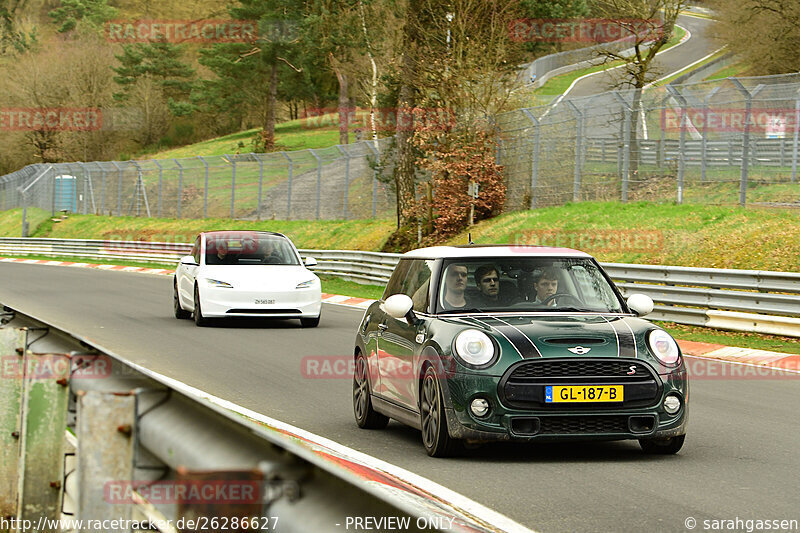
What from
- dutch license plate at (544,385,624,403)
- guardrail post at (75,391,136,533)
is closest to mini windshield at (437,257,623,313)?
dutch license plate at (544,385,624,403)

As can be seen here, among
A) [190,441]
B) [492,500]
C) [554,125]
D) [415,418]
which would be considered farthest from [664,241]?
[190,441]

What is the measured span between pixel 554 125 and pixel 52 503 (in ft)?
87.8

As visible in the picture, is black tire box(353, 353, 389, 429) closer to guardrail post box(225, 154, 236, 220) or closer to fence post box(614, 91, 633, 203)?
fence post box(614, 91, 633, 203)

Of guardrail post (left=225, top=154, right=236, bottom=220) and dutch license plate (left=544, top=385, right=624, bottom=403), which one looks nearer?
dutch license plate (left=544, top=385, right=624, bottom=403)

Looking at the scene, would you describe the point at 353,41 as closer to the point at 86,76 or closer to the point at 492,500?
the point at 86,76

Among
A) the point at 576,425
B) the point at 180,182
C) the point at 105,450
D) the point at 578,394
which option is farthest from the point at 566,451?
the point at 180,182

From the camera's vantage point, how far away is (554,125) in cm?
3042

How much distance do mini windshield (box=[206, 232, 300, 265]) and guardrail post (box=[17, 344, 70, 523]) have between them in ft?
49.3

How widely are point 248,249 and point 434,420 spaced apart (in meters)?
12.4

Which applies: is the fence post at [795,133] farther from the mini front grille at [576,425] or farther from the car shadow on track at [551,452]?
the mini front grille at [576,425]

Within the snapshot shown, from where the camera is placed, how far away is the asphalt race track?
6484 mm

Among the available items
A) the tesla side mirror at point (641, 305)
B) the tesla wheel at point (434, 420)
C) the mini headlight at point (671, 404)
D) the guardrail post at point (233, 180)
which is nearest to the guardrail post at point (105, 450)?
the tesla wheel at point (434, 420)

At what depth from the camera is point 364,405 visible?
9.65 m

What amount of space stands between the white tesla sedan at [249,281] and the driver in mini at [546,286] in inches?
387
